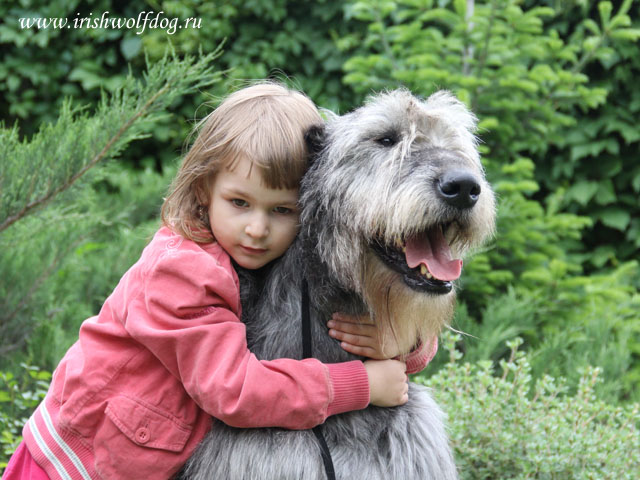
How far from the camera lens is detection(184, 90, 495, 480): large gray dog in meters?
2.03

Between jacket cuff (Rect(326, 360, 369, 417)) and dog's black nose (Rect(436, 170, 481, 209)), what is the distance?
594 mm

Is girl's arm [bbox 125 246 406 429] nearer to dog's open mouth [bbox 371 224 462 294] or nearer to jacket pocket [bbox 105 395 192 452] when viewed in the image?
jacket pocket [bbox 105 395 192 452]

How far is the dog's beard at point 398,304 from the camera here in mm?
2105

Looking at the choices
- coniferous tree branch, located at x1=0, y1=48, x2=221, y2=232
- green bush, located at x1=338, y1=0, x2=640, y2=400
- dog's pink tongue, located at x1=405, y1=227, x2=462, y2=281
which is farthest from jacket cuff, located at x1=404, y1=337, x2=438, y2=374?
green bush, located at x1=338, y1=0, x2=640, y2=400

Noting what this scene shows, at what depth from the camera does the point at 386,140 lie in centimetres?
216

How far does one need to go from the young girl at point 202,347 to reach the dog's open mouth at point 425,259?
0.87 ft

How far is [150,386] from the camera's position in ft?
7.06

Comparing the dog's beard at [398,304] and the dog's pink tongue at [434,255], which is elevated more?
the dog's pink tongue at [434,255]

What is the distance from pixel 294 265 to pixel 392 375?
47cm

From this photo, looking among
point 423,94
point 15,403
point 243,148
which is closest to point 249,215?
point 243,148

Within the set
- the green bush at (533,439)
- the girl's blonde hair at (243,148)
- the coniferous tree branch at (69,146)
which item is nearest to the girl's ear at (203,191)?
the girl's blonde hair at (243,148)

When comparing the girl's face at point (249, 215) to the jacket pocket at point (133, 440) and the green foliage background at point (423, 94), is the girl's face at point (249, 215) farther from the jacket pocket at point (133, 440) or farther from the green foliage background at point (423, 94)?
the green foliage background at point (423, 94)

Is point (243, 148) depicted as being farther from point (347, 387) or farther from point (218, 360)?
point (347, 387)

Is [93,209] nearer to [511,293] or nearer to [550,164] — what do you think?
[511,293]
